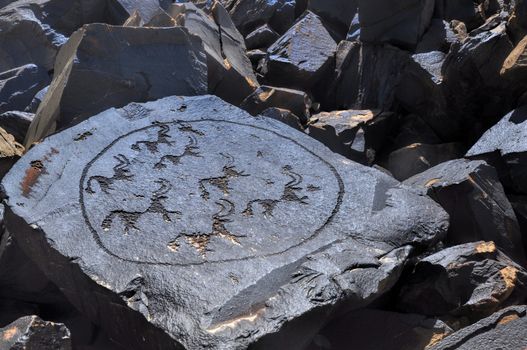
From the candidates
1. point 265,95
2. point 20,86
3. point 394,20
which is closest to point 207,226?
point 265,95

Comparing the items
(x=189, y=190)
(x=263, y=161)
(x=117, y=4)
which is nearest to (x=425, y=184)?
(x=263, y=161)

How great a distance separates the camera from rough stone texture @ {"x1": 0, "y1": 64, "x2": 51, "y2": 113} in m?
4.44

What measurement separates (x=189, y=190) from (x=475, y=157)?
4.42 feet

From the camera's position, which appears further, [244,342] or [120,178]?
[120,178]

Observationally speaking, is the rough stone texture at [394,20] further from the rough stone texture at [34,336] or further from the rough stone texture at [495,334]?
the rough stone texture at [34,336]

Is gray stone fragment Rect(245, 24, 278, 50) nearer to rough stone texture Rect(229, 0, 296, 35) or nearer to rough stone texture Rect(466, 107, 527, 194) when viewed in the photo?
rough stone texture Rect(229, 0, 296, 35)

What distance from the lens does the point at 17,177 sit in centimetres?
292

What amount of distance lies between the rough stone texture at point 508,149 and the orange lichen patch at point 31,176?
1883 millimetres

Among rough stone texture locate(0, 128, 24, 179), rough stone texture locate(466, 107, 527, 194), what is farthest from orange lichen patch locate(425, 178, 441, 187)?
rough stone texture locate(0, 128, 24, 179)

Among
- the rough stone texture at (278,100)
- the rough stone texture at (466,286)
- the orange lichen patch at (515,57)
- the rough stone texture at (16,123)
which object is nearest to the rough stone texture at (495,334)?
the rough stone texture at (466,286)

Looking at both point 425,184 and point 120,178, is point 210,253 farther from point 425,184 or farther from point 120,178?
point 425,184

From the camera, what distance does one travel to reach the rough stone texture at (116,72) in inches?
143

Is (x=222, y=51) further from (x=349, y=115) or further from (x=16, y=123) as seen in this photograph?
(x=16, y=123)

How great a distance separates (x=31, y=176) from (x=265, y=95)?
4.99ft
